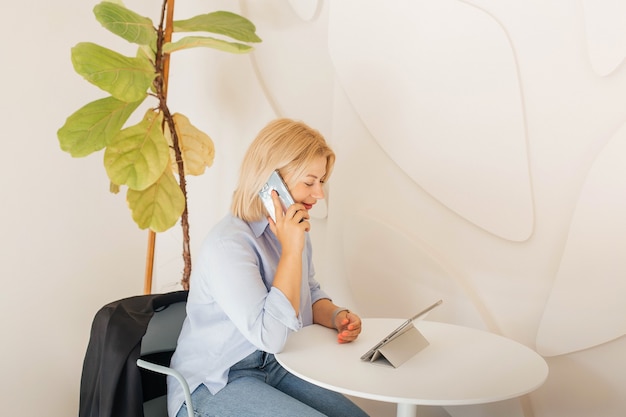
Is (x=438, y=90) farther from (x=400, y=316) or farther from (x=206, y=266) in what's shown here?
(x=206, y=266)

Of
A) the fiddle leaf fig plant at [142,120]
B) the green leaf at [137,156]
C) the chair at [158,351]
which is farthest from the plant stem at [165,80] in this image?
the chair at [158,351]

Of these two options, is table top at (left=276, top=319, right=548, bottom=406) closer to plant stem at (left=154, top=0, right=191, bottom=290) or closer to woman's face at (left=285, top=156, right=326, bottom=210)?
woman's face at (left=285, top=156, right=326, bottom=210)

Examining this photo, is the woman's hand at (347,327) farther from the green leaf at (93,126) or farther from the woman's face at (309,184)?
the green leaf at (93,126)

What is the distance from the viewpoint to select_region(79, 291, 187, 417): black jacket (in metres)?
1.82

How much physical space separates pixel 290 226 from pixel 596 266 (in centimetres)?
90

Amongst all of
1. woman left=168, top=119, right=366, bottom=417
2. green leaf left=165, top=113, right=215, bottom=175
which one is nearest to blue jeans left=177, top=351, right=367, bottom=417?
woman left=168, top=119, right=366, bottom=417

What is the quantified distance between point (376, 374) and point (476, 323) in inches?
28.1

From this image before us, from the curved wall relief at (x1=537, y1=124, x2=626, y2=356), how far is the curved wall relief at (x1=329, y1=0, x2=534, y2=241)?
6.5 inches

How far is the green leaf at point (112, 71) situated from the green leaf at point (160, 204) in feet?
1.09

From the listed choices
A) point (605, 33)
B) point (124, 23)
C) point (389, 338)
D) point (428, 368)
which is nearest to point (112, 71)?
point (124, 23)

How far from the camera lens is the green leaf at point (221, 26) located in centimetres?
245

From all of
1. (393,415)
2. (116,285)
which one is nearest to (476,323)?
(393,415)

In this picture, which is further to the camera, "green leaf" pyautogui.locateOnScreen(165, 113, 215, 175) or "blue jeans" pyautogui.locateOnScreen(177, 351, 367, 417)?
"green leaf" pyautogui.locateOnScreen(165, 113, 215, 175)

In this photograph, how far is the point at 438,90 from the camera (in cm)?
233
